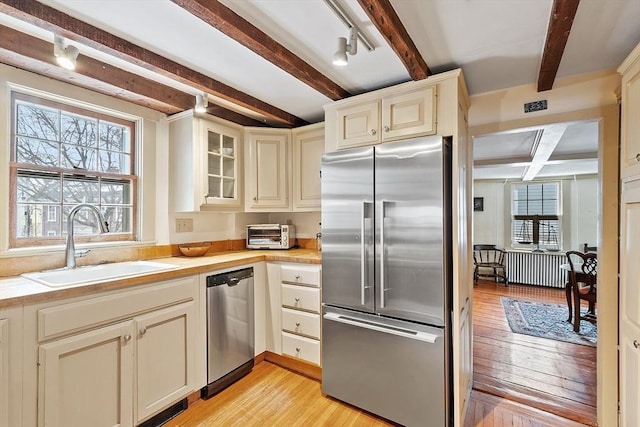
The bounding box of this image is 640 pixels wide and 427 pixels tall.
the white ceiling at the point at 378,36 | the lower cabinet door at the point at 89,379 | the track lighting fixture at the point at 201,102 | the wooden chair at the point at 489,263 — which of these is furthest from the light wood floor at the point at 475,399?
the wooden chair at the point at 489,263

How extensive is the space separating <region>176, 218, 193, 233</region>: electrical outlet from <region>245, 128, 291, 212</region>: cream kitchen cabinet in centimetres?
53

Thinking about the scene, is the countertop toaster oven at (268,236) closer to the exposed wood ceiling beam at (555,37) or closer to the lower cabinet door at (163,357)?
the lower cabinet door at (163,357)

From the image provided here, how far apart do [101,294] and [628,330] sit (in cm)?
277

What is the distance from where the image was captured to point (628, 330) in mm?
1561

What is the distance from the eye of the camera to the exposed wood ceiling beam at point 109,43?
54.1 inches

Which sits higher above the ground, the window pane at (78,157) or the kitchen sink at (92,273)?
the window pane at (78,157)

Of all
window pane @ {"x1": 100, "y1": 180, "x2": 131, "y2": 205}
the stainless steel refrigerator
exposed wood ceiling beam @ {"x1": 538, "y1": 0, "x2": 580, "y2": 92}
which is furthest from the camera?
window pane @ {"x1": 100, "y1": 180, "x2": 131, "y2": 205}

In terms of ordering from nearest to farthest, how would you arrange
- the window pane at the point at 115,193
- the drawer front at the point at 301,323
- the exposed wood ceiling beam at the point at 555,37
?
1. the exposed wood ceiling beam at the point at 555,37
2. the window pane at the point at 115,193
3. the drawer front at the point at 301,323

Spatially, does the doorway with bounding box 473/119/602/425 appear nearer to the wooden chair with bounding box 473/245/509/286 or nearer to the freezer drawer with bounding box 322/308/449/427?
the wooden chair with bounding box 473/245/509/286

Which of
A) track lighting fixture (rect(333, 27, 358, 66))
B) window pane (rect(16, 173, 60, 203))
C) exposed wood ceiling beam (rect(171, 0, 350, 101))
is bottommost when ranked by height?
window pane (rect(16, 173, 60, 203))

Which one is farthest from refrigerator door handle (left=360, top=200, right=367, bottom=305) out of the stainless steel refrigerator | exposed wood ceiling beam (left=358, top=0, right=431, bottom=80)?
exposed wood ceiling beam (left=358, top=0, right=431, bottom=80)

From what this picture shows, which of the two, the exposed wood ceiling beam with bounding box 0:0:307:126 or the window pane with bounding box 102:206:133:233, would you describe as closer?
the exposed wood ceiling beam with bounding box 0:0:307:126

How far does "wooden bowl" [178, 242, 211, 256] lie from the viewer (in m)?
2.62

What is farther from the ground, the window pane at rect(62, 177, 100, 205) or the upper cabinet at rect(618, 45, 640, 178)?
the upper cabinet at rect(618, 45, 640, 178)
